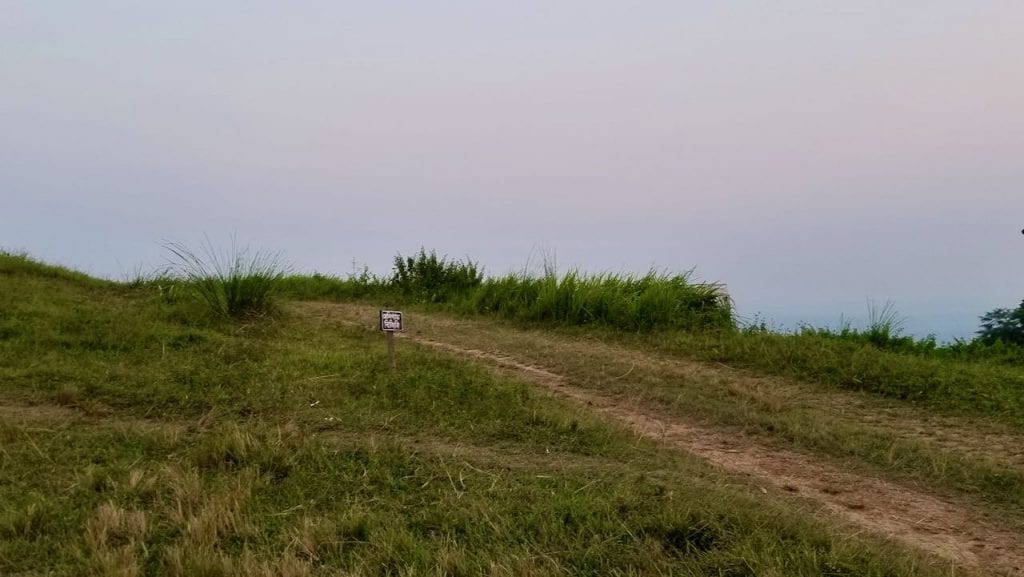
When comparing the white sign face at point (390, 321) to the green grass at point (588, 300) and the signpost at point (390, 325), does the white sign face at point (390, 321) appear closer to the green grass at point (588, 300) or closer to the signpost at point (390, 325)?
the signpost at point (390, 325)

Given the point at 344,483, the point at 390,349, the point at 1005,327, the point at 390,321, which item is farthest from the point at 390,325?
the point at 1005,327

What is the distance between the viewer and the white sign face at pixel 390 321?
5801mm

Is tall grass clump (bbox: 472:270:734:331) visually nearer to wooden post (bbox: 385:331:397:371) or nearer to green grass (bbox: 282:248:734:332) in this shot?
green grass (bbox: 282:248:734:332)

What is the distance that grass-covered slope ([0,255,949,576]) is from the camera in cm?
296

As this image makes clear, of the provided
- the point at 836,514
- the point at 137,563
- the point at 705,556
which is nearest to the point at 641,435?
the point at 836,514

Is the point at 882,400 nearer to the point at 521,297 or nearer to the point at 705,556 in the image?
the point at 705,556

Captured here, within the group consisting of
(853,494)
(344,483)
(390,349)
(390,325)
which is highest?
(390,325)

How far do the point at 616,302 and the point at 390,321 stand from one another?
11.4ft

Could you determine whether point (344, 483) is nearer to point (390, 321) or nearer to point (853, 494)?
point (390, 321)

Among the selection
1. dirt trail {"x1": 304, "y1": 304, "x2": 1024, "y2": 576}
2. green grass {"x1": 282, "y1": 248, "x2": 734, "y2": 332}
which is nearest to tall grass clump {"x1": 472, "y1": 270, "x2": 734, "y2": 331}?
green grass {"x1": 282, "y1": 248, "x2": 734, "y2": 332}

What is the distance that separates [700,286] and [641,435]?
15.9ft

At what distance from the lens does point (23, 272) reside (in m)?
9.86

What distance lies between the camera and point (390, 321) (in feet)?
19.2

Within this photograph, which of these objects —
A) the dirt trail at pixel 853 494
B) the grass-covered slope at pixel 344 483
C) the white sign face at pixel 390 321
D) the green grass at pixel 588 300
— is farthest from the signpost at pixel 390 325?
the green grass at pixel 588 300
